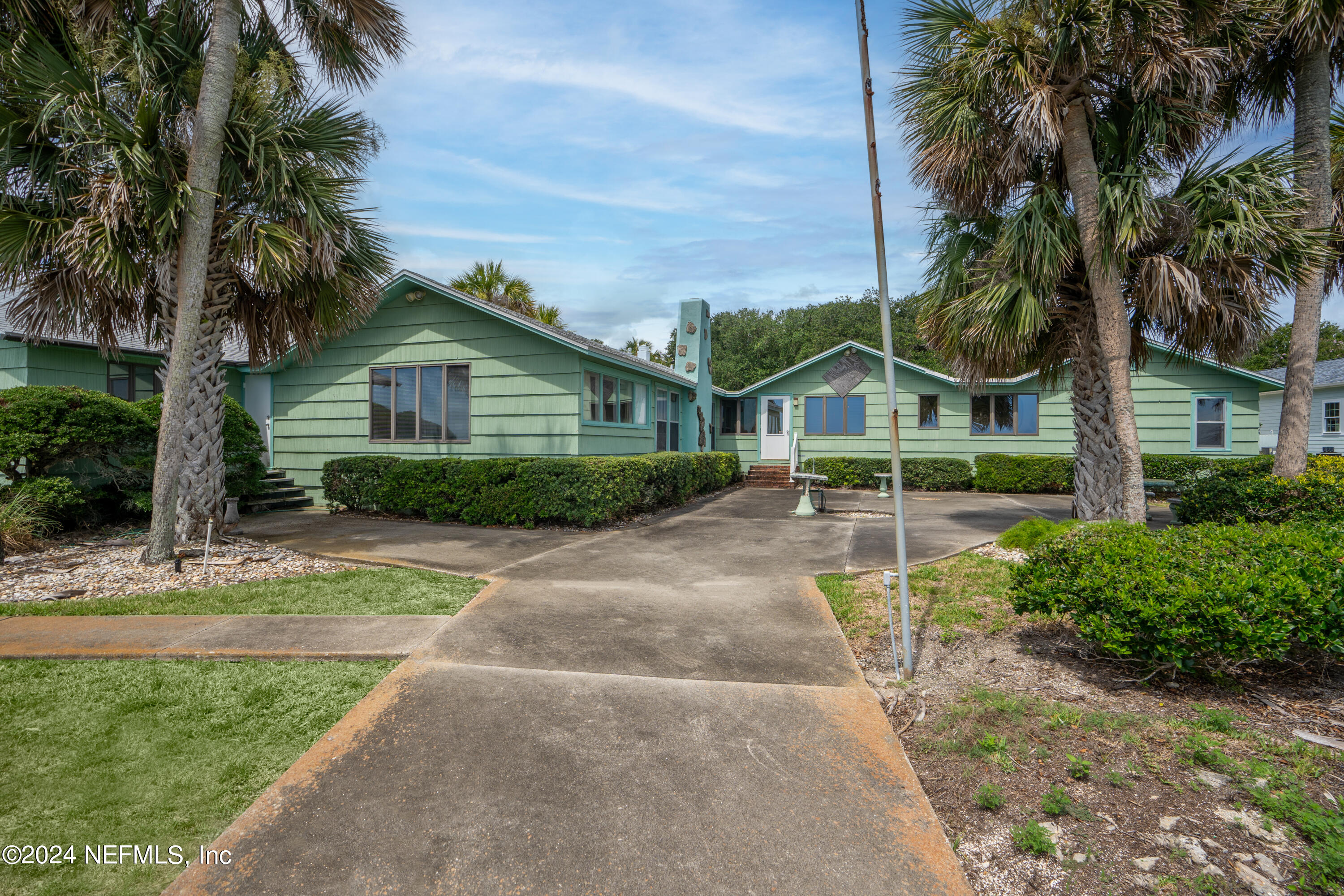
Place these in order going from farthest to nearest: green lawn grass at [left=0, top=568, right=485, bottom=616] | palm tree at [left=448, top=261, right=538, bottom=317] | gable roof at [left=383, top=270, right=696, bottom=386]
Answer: palm tree at [left=448, top=261, right=538, bottom=317] < gable roof at [left=383, top=270, right=696, bottom=386] < green lawn grass at [left=0, top=568, right=485, bottom=616]

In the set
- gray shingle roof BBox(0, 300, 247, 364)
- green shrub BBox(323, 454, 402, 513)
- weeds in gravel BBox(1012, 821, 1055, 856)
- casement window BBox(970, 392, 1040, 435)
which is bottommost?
weeds in gravel BBox(1012, 821, 1055, 856)

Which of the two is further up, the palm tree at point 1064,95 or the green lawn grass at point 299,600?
the palm tree at point 1064,95

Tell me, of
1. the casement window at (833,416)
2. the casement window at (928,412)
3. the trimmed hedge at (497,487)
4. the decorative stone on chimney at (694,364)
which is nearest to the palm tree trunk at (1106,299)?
the trimmed hedge at (497,487)

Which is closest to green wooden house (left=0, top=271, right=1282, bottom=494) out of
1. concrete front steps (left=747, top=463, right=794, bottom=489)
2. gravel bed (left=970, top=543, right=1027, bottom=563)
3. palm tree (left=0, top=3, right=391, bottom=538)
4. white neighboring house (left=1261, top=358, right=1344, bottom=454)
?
palm tree (left=0, top=3, right=391, bottom=538)

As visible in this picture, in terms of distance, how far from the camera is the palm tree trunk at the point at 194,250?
21.7ft

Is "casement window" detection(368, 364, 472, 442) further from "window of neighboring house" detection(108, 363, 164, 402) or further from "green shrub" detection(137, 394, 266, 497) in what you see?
"window of neighboring house" detection(108, 363, 164, 402)

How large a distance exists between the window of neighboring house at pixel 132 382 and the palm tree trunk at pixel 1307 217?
1791cm

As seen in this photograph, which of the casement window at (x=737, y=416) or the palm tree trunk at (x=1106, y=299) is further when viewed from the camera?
the casement window at (x=737, y=416)

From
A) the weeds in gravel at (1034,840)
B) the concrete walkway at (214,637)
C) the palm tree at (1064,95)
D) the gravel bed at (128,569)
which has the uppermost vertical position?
the palm tree at (1064,95)

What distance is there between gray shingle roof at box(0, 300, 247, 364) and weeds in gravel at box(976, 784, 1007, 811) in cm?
992

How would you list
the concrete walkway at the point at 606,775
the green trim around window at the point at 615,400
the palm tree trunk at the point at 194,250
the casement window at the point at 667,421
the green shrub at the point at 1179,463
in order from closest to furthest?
the concrete walkway at the point at 606,775 < the palm tree trunk at the point at 194,250 < the green trim around window at the point at 615,400 < the casement window at the point at 667,421 < the green shrub at the point at 1179,463

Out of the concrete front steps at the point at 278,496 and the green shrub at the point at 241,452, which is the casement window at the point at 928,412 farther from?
the green shrub at the point at 241,452

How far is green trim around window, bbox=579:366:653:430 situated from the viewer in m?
11.2

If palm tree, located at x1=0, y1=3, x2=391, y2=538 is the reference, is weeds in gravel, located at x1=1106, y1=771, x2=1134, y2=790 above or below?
below
